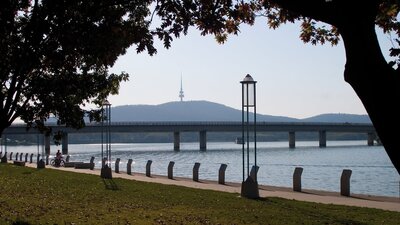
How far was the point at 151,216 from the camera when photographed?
14.2 metres

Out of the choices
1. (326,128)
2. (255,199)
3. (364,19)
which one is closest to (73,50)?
(364,19)

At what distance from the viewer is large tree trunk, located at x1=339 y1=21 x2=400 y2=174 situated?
257 inches

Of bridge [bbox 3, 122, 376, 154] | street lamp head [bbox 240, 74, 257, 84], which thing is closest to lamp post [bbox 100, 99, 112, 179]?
street lamp head [bbox 240, 74, 257, 84]

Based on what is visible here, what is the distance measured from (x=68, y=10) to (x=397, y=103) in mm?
7416

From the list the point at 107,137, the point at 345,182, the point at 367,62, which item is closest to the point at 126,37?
the point at 367,62

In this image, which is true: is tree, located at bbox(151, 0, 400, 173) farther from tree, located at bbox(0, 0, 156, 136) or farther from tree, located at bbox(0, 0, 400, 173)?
tree, located at bbox(0, 0, 156, 136)

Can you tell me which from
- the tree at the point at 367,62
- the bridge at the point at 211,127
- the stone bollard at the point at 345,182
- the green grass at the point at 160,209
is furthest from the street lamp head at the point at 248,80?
the bridge at the point at 211,127

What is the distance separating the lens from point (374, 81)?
6.59m

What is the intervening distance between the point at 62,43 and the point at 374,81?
6.21 m

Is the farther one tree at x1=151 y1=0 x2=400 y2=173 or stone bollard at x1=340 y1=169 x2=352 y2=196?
stone bollard at x1=340 y1=169 x2=352 y2=196

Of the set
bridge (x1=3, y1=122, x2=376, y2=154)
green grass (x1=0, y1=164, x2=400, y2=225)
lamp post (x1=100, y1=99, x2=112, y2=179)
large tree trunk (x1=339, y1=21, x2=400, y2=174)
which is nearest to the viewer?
large tree trunk (x1=339, y1=21, x2=400, y2=174)

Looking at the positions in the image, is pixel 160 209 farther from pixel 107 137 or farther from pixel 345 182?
pixel 107 137

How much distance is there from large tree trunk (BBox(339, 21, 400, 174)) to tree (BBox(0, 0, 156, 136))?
3.46 m

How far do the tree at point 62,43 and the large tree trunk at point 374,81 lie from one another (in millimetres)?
3456
